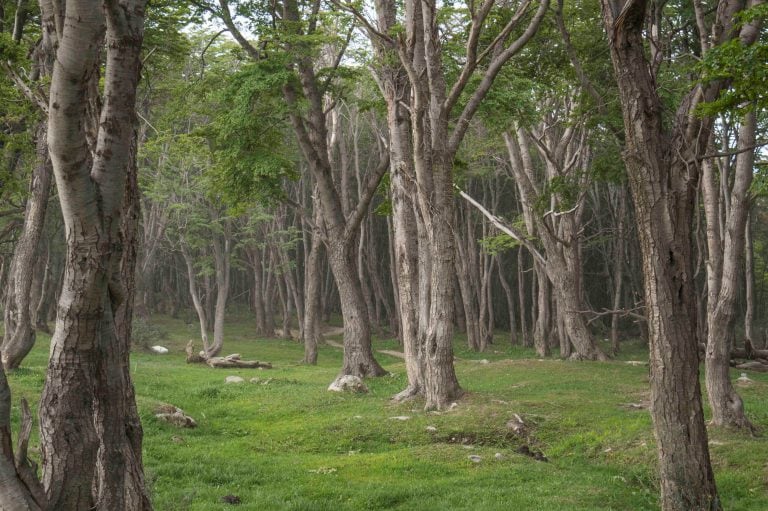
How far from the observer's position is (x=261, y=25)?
1953 centimetres

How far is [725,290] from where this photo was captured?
11.3 metres

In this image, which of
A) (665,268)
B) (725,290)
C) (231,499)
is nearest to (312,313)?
(725,290)

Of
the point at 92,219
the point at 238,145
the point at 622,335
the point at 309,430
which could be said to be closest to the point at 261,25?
the point at 238,145

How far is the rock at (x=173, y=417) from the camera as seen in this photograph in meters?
12.6

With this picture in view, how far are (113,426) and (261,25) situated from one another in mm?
15794

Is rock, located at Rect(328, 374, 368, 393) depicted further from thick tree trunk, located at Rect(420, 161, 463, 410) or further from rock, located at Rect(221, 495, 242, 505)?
rock, located at Rect(221, 495, 242, 505)

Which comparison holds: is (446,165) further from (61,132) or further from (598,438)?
(61,132)

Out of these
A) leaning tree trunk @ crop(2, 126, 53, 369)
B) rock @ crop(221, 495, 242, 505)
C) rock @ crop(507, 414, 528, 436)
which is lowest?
rock @ crop(221, 495, 242, 505)

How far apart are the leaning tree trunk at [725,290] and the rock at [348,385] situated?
7766 millimetres

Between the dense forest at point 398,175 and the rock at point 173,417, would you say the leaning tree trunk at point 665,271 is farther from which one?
the rock at point 173,417

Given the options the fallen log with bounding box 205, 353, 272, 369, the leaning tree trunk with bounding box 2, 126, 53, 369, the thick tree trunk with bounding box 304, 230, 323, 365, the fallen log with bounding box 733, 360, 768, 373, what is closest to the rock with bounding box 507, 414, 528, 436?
the leaning tree trunk with bounding box 2, 126, 53, 369

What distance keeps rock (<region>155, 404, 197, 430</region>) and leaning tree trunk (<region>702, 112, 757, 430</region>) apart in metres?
7.93

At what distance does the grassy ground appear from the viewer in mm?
8562

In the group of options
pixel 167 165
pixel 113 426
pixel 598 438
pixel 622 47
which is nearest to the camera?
pixel 113 426
